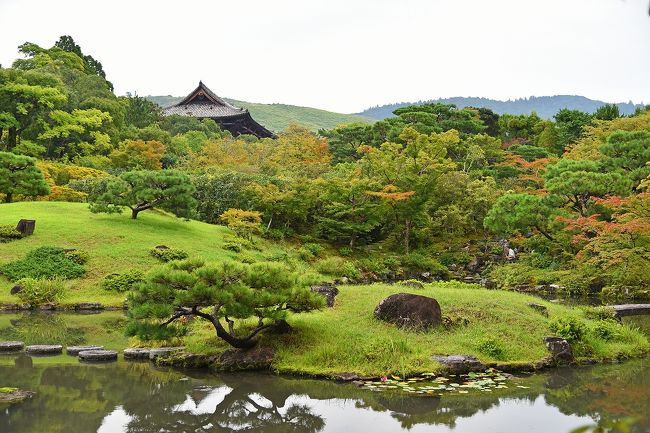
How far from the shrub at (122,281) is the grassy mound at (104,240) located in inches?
10.3

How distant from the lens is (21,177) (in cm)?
2747

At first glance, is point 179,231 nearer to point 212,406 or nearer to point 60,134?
point 60,134

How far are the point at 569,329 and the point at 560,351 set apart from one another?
0.72m

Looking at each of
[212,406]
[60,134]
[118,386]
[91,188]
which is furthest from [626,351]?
[60,134]

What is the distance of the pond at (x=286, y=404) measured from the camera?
9242 millimetres

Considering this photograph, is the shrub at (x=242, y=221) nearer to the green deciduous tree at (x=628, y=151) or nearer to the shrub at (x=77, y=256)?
the shrub at (x=77, y=256)

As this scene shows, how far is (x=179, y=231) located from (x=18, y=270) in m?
7.65

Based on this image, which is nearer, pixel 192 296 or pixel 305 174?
pixel 192 296

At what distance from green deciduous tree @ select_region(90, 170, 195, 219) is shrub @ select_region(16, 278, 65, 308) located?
20.1ft

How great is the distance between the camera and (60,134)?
36781mm

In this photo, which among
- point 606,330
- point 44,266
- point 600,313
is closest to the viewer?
point 606,330

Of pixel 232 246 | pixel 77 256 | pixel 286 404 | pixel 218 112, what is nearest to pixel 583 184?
pixel 232 246

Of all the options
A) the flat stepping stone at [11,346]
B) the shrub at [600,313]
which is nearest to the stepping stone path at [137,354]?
the flat stepping stone at [11,346]

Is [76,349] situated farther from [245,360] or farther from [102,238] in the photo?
[102,238]
